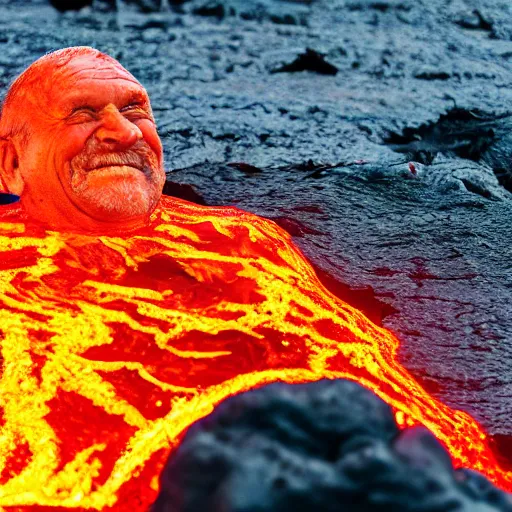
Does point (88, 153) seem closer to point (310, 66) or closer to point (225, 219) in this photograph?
point (225, 219)

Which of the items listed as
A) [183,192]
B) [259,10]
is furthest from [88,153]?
[259,10]

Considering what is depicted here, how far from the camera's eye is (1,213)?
2.71m

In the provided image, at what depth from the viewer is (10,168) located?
103 inches

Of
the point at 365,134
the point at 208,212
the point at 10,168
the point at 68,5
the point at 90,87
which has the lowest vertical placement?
the point at 68,5

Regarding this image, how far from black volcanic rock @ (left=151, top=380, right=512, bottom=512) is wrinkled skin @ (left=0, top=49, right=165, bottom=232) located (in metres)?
1.32

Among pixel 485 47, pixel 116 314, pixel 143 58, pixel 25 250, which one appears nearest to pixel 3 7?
pixel 143 58

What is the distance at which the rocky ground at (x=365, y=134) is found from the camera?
2635 mm

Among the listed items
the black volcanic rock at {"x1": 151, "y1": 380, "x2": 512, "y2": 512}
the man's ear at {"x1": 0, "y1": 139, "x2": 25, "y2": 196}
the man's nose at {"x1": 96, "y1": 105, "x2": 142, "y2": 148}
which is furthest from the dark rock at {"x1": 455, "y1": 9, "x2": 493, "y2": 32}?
the black volcanic rock at {"x1": 151, "y1": 380, "x2": 512, "y2": 512}

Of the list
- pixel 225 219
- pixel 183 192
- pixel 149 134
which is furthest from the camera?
pixel 183 192

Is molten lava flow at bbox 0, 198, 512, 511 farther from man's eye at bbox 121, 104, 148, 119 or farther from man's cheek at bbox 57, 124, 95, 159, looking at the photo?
man's eye at bbox 121, 104, 148, 119

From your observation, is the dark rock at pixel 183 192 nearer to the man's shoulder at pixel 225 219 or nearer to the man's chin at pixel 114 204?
the man's shoulder at pixel 225 219

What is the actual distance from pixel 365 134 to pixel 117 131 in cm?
217

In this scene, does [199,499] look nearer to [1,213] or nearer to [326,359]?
[326,359]

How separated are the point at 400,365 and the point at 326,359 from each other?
0.29 meters
